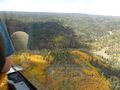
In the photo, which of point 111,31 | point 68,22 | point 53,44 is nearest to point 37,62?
point 53,44

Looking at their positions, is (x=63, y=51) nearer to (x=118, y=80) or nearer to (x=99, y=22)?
(x=99, y=22)

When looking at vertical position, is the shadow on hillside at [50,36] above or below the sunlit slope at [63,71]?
above

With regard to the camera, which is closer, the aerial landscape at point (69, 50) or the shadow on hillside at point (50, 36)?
the aerial landscape at point (69, 50)

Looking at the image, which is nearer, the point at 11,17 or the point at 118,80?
the point at 118,80

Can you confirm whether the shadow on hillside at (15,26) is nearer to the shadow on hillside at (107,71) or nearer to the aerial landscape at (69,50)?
the aerial landscape at (69,50)

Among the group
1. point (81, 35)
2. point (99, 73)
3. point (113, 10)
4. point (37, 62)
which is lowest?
point (37, 62)

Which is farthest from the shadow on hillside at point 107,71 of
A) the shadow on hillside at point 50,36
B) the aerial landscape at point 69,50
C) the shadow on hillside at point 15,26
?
the shadow on hillside at point 15,26

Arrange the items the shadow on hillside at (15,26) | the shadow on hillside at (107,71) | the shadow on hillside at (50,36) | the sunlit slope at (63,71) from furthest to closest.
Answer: the shadow on hillside at (15,26)
the shadow on hillside at (50,36)
the sunlit slope at (63,71)
the shadow on hillside at (107,71)
